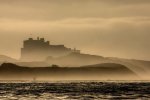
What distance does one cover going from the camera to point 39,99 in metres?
136

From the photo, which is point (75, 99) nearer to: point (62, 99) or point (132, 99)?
point (62, 99)

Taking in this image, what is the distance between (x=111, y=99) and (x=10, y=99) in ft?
71.8

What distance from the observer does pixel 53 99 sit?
445 ft

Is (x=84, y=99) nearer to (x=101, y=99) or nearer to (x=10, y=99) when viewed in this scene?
(x=101, y=99)

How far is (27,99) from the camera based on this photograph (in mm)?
136375

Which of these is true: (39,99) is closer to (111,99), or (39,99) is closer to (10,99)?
(10,99)

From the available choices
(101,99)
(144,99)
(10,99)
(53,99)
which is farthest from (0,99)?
(144,99)

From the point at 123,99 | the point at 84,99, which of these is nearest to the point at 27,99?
the point at 84,99

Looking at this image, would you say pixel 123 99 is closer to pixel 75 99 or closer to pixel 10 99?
pixel 75 99

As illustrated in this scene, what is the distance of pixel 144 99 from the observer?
438 ft

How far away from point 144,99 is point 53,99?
19.6m

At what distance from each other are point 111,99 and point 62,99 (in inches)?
426

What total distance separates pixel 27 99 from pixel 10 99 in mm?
3678

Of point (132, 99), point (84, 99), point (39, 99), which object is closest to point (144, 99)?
point (132, 99)
